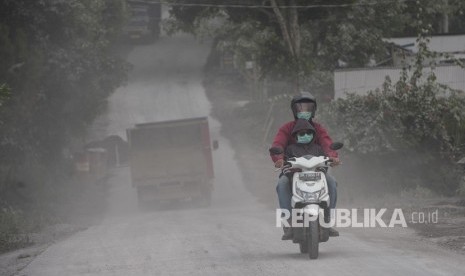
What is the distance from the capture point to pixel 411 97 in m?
23.2

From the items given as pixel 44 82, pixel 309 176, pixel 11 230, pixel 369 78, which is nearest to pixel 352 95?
pixel 369 78

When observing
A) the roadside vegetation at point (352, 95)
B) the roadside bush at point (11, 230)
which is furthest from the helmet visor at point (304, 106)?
the roadside vegetation at point (352, 95)

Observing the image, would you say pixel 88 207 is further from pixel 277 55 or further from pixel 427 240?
pixel 427 240

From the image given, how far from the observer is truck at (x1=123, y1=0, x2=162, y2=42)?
64.2 metres

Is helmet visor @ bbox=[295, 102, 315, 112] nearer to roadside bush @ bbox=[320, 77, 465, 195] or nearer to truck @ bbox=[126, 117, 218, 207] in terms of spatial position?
roadside bush @ bbox=[320, 77, 465, 195]

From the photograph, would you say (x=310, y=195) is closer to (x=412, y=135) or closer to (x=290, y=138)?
(x=290, y=138)

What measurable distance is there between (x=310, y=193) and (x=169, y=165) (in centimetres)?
1738

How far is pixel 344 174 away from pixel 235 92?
30.4 metres

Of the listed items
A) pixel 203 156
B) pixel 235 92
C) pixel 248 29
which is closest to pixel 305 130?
pixel 203 156

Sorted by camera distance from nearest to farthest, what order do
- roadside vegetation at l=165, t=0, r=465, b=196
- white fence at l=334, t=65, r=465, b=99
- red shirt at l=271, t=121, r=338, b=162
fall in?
red shirt at l=271, t=121, r=338, b=162 < roadside vegetation at l=165, t=0, r=465, b=196 < white fence at l=334, t=65, r=465, b=99

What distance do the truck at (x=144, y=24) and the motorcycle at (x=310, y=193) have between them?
171 feet

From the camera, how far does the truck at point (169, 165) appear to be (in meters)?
27.7

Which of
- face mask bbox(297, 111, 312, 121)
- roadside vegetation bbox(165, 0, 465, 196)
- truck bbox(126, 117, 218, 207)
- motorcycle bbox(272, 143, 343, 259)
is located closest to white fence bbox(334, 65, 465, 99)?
roadside vegetation bbox(165, 0, 465, 196)

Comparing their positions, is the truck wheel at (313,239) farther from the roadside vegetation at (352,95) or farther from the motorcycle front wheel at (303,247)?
the roadside vegetation at (352,95)
